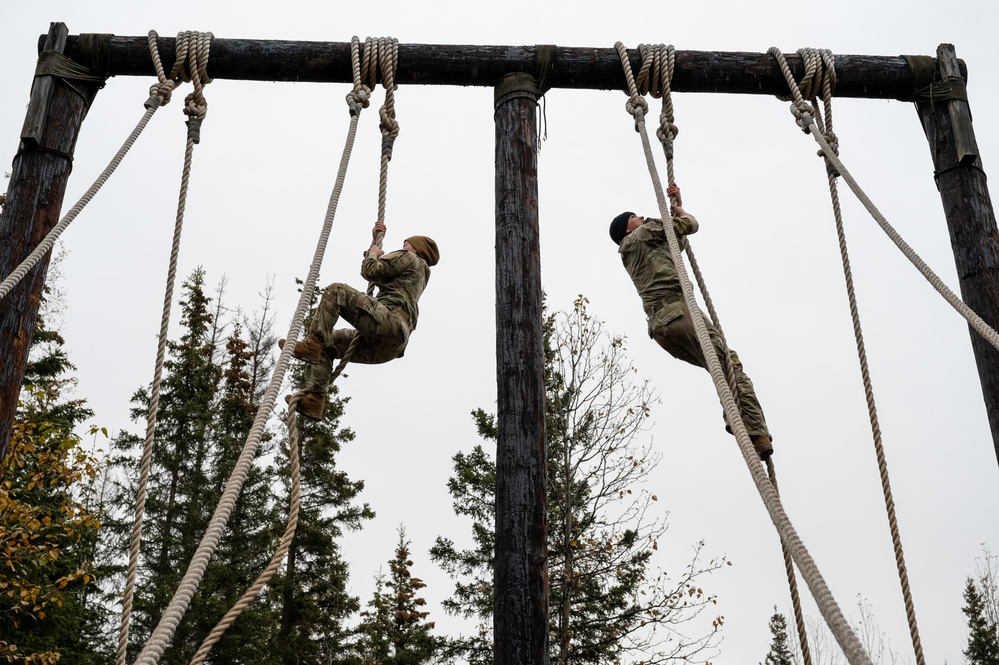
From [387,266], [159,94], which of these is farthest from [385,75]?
[159,94]

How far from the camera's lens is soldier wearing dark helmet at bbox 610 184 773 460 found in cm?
424

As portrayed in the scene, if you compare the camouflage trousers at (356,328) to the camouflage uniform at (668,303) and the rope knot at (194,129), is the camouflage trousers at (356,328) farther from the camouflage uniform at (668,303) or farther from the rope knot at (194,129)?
the camouflage uniform at (668,303)

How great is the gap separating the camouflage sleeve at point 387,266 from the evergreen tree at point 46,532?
13.4 ft

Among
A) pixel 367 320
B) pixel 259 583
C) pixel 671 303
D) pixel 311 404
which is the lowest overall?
pixel 259 583

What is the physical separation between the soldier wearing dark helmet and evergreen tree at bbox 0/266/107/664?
199 inches

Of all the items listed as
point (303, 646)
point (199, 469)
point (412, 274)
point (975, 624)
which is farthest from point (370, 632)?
point (975, 624)

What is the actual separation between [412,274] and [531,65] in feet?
3.93

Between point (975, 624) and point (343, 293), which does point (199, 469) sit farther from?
point (975, 624)

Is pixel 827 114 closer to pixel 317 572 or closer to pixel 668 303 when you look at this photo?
pixel 668 303

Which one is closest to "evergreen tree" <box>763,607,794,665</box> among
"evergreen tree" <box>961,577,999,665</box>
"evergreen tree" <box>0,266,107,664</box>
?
"evergreen tree" <box>961,577,999,665</box>

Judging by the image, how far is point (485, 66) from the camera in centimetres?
439

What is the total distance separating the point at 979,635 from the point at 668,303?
23343 millimetres

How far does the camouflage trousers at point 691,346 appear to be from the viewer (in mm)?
4227

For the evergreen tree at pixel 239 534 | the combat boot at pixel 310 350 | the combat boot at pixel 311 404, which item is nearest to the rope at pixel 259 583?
the combat boot at pixel 311 404
